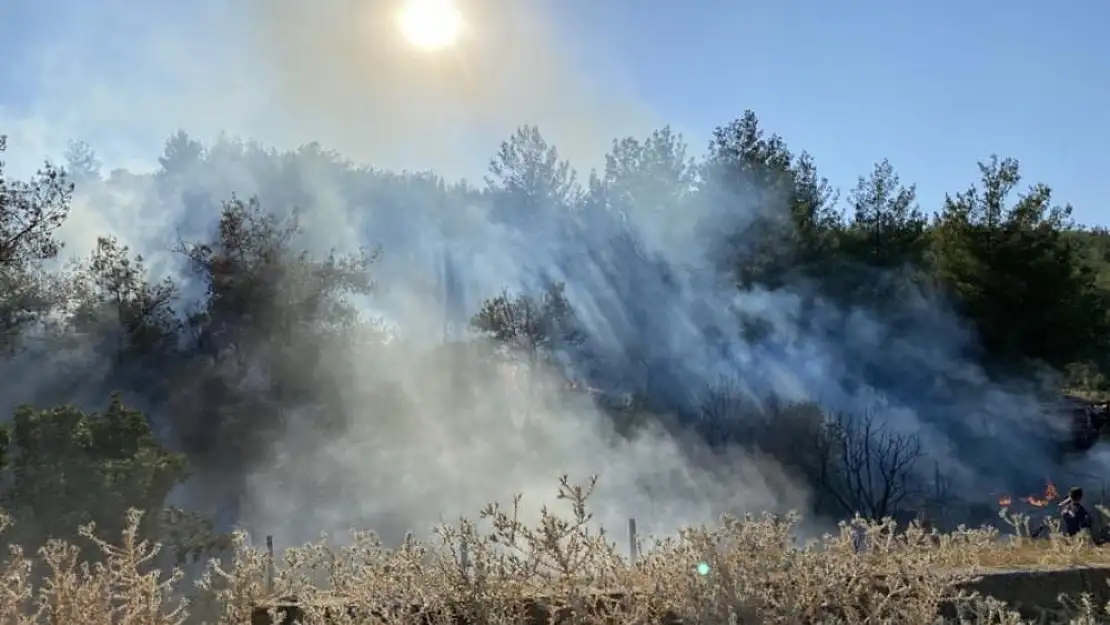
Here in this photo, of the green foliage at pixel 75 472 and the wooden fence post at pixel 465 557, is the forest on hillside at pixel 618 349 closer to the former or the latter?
the green foliage at pixel 75 472

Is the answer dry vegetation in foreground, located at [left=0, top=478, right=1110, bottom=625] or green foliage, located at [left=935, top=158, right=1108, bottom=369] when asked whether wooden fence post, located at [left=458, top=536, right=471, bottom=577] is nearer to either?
dry vegetation in foreground, located at [left=0, top=478, right=1110, bottom=625]

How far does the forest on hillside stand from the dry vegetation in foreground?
12.3m

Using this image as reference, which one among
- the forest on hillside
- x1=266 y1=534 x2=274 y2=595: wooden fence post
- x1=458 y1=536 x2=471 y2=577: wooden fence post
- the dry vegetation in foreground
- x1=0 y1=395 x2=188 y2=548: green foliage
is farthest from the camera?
the forest on hillside

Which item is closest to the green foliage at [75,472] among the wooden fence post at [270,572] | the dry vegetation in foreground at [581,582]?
the wooden fence post at [270,572]

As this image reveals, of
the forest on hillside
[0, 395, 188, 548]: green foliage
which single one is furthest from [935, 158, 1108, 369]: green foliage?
[0, 395, 188, 548]: green foliage

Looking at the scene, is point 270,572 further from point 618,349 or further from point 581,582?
point 618,349

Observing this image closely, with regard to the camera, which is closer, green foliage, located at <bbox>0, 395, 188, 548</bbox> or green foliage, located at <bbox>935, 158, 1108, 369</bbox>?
green foliage, located at <bbox>0, 395, 188, 548</bbox>

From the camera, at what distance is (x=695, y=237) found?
1945cm

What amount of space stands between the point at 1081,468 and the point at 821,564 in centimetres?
1656

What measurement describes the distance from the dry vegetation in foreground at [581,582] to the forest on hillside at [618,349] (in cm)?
1227

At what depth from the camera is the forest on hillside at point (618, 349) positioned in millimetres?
15805

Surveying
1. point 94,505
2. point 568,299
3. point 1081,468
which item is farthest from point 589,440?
point 94,505

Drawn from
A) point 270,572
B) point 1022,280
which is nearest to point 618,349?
point 1022,280

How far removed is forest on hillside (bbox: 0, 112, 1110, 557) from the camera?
15805 mm
